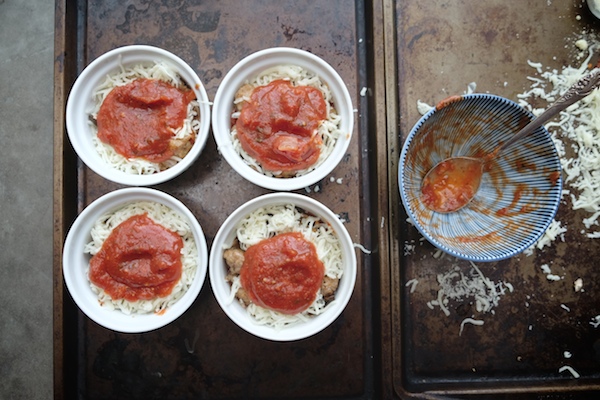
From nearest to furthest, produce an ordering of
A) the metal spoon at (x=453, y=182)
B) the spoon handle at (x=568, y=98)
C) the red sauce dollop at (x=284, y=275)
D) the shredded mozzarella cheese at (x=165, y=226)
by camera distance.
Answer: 1. the spoon handle at (x=568, y=98)
2. the red sauce dollop at (x=284, y=275)
3. the shredded mozzarella cheese at (x=165, y=226)
4. the metal spoon at (x=453, y=182)

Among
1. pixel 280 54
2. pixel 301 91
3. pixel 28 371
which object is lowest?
pixel 28 371

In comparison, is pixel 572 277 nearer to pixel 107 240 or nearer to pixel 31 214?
pixel 107 240

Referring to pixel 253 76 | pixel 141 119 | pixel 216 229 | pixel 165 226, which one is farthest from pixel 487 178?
pixel 141 119

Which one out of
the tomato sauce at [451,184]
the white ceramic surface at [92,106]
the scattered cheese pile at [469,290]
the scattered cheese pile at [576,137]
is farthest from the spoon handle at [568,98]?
the white ceramic surface at [92,106]

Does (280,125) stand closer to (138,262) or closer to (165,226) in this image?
(165,226)

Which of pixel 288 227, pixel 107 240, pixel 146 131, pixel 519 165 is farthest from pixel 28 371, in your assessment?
pixel 519 165

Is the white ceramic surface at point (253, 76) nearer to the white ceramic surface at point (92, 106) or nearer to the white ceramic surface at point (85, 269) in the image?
the white ceramic surface at point (92, 106)

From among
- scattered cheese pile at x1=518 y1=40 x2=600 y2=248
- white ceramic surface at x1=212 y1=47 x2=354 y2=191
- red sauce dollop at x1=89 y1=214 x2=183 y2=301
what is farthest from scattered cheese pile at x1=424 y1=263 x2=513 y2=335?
red sauce dollop at x1=89 y1=214 x2=183 y2=301
